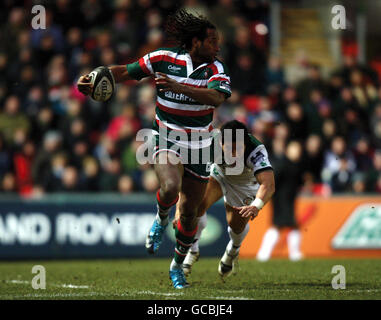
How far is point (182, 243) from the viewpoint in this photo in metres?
8.76

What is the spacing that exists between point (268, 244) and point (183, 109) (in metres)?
6.65

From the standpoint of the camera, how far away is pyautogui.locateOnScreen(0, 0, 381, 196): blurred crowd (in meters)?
15.5

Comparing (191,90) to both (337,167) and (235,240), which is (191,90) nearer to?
(235,240)

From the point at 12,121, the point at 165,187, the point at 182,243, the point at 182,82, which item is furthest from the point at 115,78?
the point at 12,121

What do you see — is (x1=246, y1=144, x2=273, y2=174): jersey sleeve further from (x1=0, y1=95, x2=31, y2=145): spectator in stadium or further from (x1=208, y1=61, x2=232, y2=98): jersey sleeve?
(x1=0, y1=95, x2=31, y2=145): spectator in stadium

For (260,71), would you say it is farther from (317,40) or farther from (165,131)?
(165,131)

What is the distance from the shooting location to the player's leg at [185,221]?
8.45m

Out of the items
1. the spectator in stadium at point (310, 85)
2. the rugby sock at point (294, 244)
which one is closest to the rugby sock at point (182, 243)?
the rugby sock at point (294, 244)

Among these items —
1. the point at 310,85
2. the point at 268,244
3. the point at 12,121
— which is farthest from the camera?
the point at 310,85

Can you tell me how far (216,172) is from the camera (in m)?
9.67

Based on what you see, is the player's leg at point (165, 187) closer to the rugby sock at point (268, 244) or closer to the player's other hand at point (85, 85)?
the player's other hand at point (85, 85)

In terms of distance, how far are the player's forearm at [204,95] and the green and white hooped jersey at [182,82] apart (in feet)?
0.43
